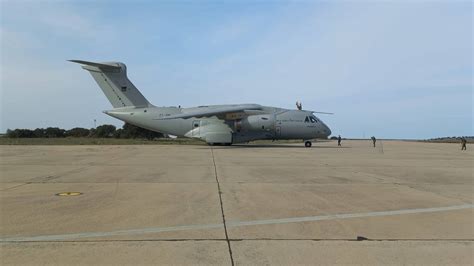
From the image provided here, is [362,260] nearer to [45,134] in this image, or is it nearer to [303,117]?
[303,117]

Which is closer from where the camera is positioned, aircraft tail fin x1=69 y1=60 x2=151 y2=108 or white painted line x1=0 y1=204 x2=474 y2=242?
white painted line x1=0 y1=204 x2=474 y2=242

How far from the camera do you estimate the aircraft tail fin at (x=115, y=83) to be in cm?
3725

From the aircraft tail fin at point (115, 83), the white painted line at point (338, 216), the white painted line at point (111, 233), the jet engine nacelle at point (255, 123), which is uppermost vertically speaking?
the aircraft tail fin at point (115, 83)

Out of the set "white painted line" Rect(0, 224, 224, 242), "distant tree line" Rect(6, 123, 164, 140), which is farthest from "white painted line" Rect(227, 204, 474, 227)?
"distant tree line" Rect(6, 123, 164, 140)

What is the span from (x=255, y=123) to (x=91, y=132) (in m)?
73.3

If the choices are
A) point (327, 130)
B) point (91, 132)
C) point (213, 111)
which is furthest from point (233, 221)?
point (91, 132)

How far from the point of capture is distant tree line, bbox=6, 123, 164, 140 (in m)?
90.2

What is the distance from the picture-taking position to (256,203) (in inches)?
335

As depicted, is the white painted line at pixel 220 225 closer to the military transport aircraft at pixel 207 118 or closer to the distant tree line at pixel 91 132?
the military transport aircraft at pixel 207 118

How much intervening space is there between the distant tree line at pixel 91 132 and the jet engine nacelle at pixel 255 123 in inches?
2091

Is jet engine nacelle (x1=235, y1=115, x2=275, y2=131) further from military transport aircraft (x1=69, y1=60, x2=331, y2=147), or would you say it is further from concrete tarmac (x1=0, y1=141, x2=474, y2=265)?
concrete tarmac (x1=0, y1=141, x2=474, y2=265)

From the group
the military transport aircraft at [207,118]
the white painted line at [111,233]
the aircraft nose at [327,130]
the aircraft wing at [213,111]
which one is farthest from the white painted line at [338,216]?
the aircraft nose at [327,130]

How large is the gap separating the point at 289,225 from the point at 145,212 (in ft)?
8.03

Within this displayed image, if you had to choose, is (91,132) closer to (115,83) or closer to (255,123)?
(115,83)
